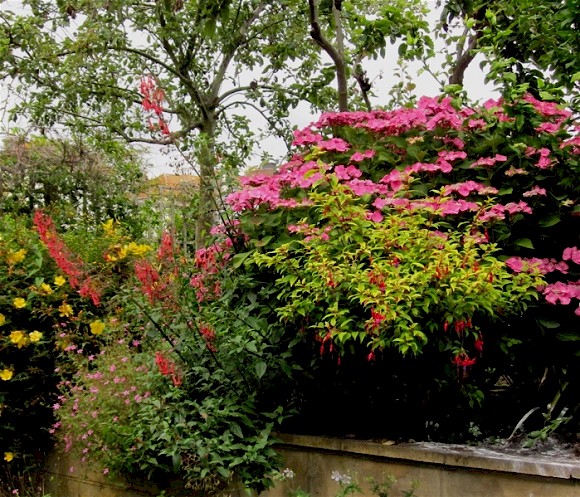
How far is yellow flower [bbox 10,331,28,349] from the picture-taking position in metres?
4.92

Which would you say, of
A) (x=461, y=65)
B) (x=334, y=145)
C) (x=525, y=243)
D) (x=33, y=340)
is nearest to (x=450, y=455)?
(x=525, y=243)

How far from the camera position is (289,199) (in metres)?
4.00

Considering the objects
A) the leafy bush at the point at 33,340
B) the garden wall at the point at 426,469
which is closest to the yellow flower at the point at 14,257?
the leafy bush at the point at 33,340

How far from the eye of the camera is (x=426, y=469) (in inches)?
137

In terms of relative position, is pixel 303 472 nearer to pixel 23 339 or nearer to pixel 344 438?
pixel 344 438

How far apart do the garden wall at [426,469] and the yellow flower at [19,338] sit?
1305 millimetres

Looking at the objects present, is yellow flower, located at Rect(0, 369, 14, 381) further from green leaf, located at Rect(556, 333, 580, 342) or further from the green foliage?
green leaf, located at Rect(556, 333, 580, 342)

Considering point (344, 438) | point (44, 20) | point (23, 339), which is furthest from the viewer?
point (44, 20)

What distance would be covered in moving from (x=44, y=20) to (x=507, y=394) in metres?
6.12

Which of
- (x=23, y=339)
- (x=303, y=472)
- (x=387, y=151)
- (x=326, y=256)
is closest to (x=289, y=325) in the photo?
(x=326, y=256)

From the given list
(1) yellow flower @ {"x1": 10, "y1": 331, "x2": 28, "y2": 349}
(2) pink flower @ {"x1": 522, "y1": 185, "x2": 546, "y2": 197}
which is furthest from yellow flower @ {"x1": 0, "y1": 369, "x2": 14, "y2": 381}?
(2) pink flower @ {"x1": 522, "y1": 185, "x2": 546, "y2": 197}

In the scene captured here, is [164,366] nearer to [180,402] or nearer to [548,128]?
[180,402]

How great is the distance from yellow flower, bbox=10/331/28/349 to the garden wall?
1.30m

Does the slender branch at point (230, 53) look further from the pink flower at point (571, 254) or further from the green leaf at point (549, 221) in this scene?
Answer: the pink flower at point (571, 254)
